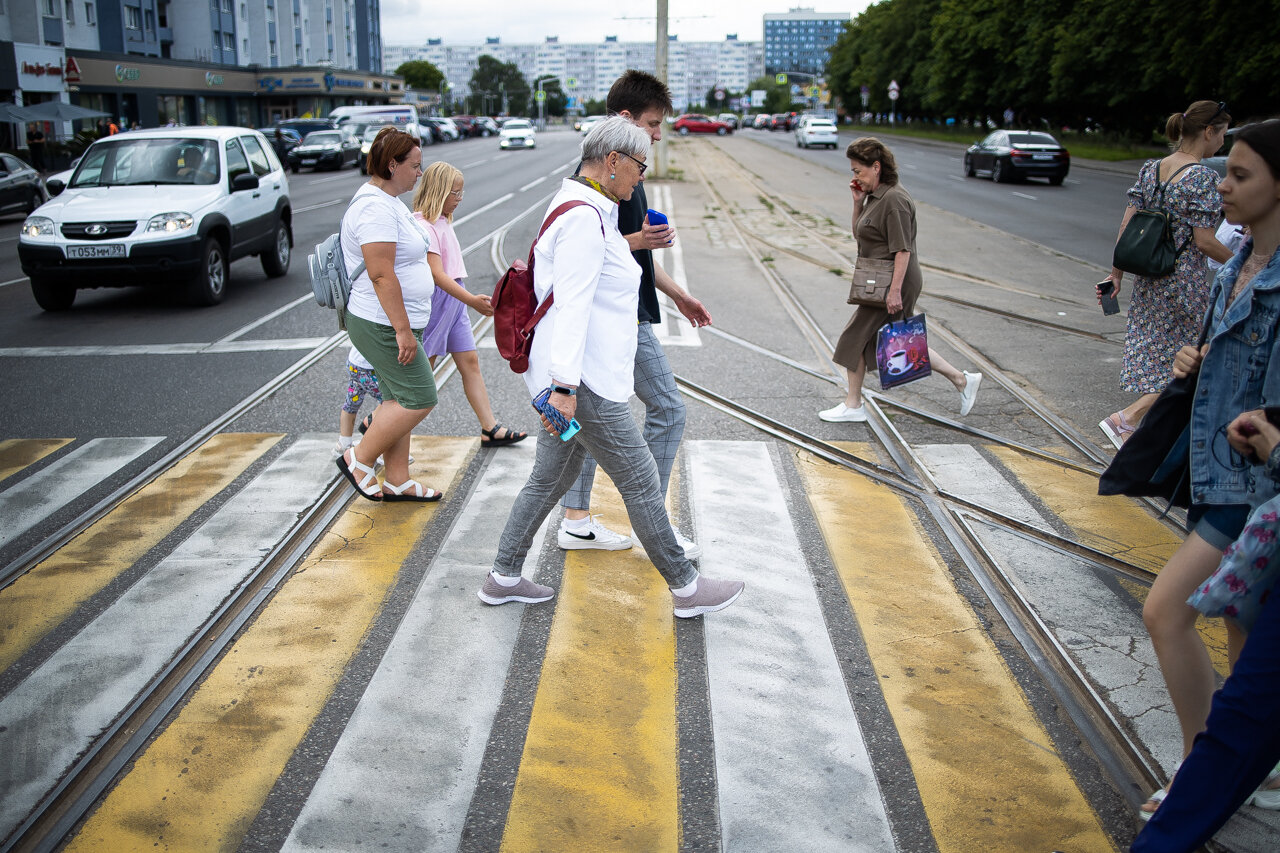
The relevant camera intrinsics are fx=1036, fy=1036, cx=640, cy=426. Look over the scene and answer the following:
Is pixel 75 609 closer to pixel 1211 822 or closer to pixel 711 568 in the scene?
pixel 711 568

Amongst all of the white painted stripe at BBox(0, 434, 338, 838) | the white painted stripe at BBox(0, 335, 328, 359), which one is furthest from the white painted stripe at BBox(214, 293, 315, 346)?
the white painted stripe at BBox(0, 434, 338, 838)

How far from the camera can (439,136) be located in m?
65.2

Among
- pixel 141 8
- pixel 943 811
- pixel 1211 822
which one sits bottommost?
pixel 943 811

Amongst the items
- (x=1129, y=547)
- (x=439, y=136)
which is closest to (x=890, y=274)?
(x=1129, y=547)

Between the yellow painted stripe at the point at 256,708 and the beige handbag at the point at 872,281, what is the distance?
10.4ft

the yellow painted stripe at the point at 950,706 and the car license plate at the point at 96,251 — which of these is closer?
the yellow painted stripe at the point at 950,706

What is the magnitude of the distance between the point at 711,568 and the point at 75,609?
2.60 meters

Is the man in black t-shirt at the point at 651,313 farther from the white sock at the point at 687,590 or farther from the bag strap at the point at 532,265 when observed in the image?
the bag strap at the point at 532,265

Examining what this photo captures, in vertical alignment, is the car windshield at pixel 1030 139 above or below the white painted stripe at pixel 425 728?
above

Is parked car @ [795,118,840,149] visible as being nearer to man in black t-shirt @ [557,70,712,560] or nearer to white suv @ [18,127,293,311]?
white suv @ [18,127,293,311]

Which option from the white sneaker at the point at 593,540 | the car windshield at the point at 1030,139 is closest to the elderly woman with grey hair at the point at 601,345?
the white sneaker at the point at 593,540

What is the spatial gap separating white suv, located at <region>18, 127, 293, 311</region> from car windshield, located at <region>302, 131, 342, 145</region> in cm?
2594

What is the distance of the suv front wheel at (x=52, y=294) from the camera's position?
10.2m

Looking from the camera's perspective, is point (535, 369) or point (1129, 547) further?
point (1129, 547)
